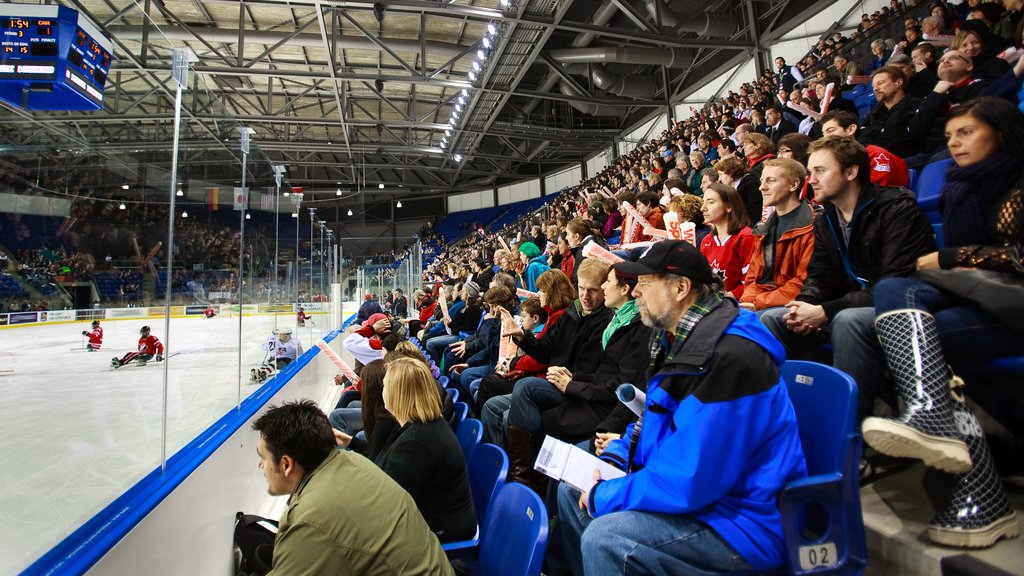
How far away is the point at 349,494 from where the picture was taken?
5.24 ft

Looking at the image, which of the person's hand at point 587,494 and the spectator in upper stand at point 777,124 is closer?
the person's hand at point 587,494

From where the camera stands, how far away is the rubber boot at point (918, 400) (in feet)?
4.78

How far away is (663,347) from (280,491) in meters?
1.39

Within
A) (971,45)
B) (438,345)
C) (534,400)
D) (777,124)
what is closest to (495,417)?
(534,400)

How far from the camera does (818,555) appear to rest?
4.50 feet

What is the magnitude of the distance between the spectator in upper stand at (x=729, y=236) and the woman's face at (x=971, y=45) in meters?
2.41

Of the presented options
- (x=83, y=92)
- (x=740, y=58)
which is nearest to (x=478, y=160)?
(x=740, y=58)

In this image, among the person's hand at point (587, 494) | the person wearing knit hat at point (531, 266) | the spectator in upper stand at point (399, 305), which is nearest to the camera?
the person's hand at point (587, 494)

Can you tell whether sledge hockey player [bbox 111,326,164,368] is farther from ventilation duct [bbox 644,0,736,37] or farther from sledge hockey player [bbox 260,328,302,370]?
ventilation duct [bbox 644,0,736,37]

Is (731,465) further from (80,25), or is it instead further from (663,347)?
(80,25)

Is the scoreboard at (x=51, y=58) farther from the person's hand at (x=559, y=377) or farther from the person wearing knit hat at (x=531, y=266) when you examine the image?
the person wearing knit hat at (x=531, y=266)

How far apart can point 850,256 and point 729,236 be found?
109cm

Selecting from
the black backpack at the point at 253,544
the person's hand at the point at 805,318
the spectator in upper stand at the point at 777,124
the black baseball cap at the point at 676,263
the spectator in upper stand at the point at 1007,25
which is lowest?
the black backpack at the point at 253,544

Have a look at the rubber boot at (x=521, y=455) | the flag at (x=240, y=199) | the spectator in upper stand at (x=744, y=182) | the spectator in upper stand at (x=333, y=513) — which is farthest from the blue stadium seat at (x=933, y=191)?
the flag at (x=240, y=199)
